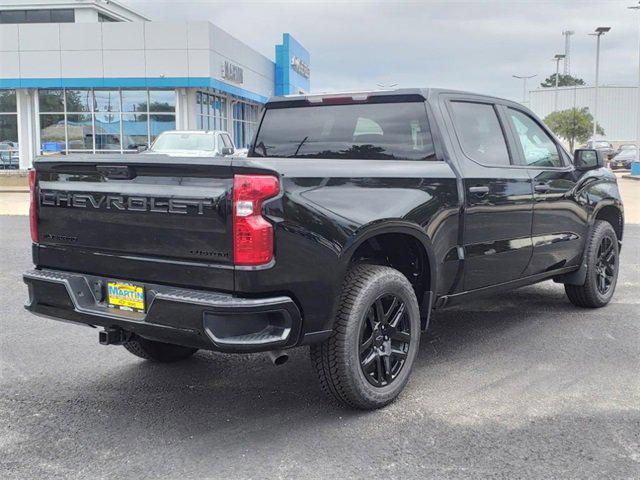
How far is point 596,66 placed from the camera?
44.0m

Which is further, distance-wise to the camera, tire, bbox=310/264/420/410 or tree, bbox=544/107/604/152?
tree, bbox=544/107/604/152

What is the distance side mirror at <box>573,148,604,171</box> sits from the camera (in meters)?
6.12

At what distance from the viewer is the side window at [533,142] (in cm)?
562

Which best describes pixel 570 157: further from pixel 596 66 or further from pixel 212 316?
pixel 596 66

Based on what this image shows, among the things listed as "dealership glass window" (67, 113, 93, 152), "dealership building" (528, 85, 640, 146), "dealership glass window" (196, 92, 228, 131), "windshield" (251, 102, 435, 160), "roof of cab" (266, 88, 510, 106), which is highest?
"dealership building" (528, 85, 640, 146)

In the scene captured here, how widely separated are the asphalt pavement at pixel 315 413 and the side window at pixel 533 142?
4.70 feet

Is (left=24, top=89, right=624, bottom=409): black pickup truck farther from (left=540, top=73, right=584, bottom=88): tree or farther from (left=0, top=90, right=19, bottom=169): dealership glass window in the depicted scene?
(left=540, top=73, right=584, bottom=88): tree

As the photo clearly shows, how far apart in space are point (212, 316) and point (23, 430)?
1359 mm

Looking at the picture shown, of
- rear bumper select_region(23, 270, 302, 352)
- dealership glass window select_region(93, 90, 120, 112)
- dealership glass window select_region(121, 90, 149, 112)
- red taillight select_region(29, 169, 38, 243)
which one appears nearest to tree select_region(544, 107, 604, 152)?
dealership glass window select_region(121, 90, 149, 112)

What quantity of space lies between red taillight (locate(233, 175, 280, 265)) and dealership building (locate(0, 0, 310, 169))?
26.4 m

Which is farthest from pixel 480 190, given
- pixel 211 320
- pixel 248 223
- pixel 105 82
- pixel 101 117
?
pixel 101 117

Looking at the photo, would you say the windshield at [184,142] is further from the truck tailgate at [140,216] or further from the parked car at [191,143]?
the truck tailgate at [140,216]

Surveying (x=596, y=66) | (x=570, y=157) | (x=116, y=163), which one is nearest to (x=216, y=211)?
(x=116, y=163)

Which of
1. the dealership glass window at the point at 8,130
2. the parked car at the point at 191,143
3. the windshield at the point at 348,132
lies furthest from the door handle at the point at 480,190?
the dealership glass window at the point at 8,130
